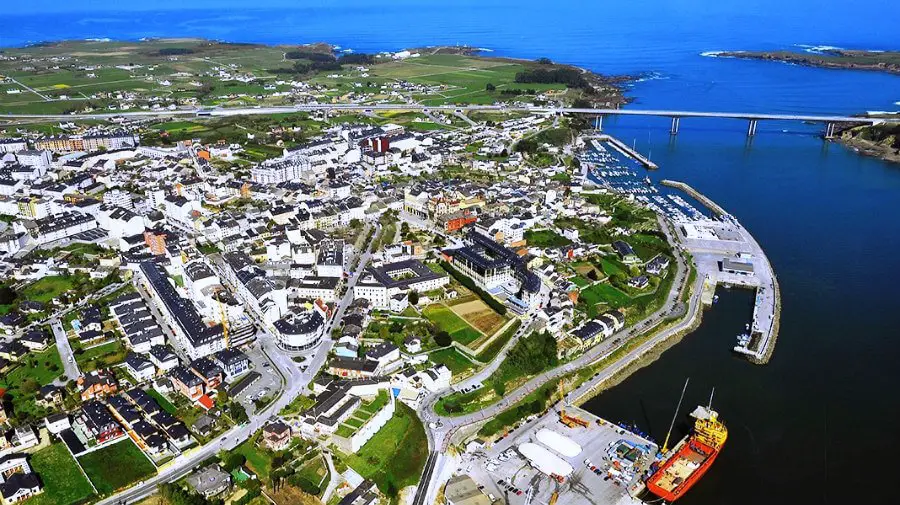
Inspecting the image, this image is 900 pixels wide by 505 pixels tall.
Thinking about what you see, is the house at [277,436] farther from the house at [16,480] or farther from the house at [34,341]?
the house at [34,341]

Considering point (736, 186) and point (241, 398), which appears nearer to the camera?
point (241, 398)

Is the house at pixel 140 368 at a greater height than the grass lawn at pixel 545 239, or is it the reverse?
the grass lawn at pixel 545 239

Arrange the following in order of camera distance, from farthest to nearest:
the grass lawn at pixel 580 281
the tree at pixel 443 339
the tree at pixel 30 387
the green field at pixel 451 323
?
the grass lawn at pixel 580 281
the green field at pixel 451 323
the tree at pixel 443 339
the tree at pixel 30 387

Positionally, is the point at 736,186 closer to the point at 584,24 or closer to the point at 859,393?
the point at 859,393

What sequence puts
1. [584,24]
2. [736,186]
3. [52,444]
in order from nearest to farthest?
[52,444] → [736,186] → [584,24]

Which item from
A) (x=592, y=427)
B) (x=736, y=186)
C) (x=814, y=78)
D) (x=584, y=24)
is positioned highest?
(x=584, y=24)

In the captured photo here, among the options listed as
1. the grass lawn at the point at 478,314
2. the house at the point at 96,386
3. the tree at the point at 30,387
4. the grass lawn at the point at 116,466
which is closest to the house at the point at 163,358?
the house at the point at 96,386

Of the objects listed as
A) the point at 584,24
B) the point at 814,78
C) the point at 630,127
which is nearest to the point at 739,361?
the point at 630,127
